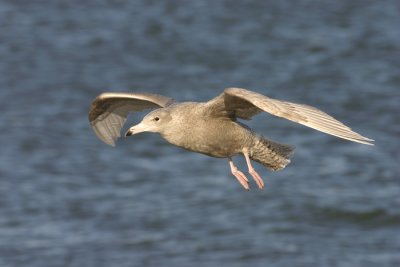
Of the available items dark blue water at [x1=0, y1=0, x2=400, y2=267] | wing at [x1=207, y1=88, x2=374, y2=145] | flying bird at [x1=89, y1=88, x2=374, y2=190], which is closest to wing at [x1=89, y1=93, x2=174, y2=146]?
flying bird at [x1=89, y1=88, x2=374, y2=190]

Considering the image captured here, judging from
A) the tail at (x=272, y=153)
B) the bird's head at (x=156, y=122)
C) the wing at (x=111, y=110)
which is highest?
the wing at (x=111, y=110)

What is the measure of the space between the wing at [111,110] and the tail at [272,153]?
0.91 meters

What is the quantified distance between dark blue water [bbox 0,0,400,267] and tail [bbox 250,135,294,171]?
223 inches

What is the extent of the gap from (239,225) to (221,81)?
563cm

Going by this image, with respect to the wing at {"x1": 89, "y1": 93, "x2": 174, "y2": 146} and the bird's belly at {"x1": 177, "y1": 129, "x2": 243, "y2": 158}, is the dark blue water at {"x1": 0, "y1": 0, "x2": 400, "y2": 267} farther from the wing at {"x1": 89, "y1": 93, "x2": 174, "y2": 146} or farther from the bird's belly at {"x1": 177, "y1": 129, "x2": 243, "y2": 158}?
the bird's belly at {"x1": 177, "y1": 129, "x2": 243, "y2": 158}

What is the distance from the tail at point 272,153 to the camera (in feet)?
29.1

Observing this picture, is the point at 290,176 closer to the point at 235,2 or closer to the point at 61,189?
the point at 61,189

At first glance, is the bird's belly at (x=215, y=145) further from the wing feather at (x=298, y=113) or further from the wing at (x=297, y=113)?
the wing feather at (x=298, y=113)

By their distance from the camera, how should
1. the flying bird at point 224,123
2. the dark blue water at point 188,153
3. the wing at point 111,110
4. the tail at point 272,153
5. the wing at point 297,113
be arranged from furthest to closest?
the dark blue water at point 188,153 < the wing at point 111,110 < the tail at point 272,153 < the flying bird at point 224,123 < the wing at point 297,113

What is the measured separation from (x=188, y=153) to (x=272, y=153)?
9.24 meters

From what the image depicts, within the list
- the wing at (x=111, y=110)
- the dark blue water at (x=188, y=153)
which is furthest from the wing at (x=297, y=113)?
the dark blue water at (x=188, y=153)

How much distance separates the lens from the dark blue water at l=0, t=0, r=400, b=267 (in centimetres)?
1527

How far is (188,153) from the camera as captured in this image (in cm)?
1820

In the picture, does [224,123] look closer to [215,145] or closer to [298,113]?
[215,145]
